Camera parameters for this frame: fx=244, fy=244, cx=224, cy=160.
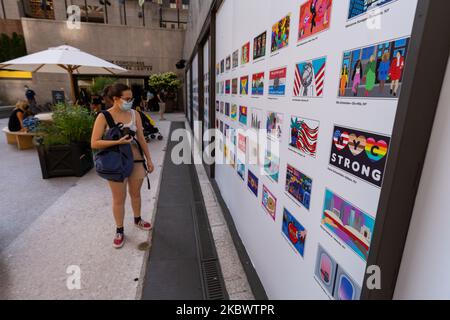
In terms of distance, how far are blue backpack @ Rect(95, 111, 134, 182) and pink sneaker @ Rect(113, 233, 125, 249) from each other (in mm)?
663

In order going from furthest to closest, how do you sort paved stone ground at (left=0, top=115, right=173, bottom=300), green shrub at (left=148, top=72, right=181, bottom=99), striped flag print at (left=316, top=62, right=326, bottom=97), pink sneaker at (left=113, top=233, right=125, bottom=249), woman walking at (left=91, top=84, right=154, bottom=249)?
green shrub at (left=148, top=72, right=181, bottom=99), pink sneaker at (left=113, top=233, right=125, bottom=249), woman walking at (left=91, top=84, right=154, bottom=249), paved stone ground at (left=0, top=115, right=173, bottom=300), striped flag print at (left=316, top=62, right=326, bottom=97)

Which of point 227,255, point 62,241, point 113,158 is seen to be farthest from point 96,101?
point 227,255

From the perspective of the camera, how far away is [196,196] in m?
3.93

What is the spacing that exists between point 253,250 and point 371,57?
1.89m

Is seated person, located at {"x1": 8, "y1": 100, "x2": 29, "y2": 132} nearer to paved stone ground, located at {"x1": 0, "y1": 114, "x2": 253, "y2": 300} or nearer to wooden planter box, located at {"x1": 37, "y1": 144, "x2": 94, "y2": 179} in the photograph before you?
paved stone ground, located at {"x1": 0, "y1": 114, "x2": 253, "y2": 300}

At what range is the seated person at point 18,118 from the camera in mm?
6355

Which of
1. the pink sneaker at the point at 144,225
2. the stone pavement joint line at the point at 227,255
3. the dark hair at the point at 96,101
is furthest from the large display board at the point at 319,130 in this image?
the dark hair at the point at 96,101

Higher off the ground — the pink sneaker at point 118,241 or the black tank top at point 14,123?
the black tank top at point 14,123

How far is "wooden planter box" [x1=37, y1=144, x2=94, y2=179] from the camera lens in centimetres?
426

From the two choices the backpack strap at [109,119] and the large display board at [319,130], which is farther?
A: the backpack strap at [109,119]

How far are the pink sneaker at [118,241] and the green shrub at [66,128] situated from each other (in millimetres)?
2705

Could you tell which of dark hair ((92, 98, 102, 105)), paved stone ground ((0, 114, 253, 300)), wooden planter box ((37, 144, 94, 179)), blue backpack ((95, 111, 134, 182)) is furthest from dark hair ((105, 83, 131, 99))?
dark hair ((92, 98, 102, 105))

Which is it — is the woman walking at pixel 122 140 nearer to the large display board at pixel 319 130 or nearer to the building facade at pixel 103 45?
the large display board at pixel 319 130
